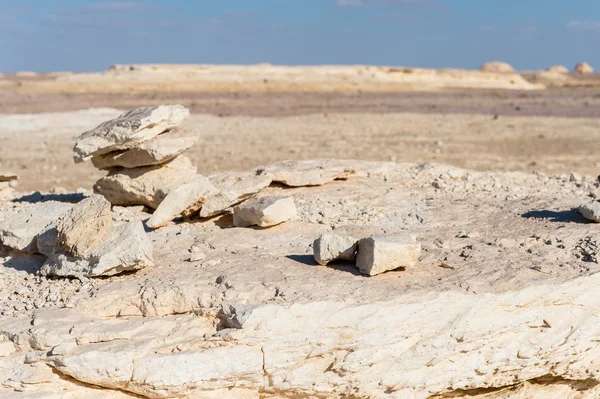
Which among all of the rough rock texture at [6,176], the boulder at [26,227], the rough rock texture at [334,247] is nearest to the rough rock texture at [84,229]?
the boulder at [26,227]

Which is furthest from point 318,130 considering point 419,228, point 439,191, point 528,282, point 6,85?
point 6,85

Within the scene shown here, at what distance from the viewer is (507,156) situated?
1438 cm

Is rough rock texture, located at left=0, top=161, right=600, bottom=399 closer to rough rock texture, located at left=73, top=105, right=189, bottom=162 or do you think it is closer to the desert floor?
rough rock texture, located at left=73, top=105, right=189, bottom=162

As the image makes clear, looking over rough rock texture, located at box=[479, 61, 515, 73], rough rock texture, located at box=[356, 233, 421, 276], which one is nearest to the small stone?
rough rock texture, located at box=[356, 233, 421, 276]

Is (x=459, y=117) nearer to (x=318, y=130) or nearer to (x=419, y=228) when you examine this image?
(x=318, y=130)

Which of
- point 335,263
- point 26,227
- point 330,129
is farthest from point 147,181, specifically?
point 330,129

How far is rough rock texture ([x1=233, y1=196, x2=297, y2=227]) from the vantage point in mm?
5672

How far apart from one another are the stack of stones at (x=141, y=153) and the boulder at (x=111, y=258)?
124 centimetres

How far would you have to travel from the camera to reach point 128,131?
610 cm

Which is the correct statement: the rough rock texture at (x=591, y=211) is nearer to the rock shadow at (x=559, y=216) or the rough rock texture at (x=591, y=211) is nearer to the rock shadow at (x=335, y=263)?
the rock shadow at (x=559, y=216)

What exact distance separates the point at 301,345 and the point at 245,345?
1.08 feet

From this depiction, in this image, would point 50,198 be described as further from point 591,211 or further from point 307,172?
point 591,211

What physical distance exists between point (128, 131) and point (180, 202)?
772 mm

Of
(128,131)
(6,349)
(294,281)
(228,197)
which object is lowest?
(6,349)
